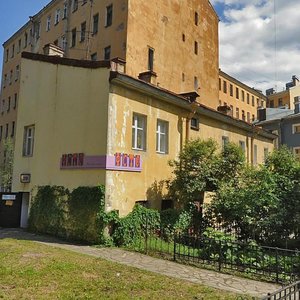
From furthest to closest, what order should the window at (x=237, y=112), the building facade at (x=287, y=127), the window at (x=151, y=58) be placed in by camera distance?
the window at (x=237, y=112) → the building facade at (x=287, y=127) → the window at (x=151, y=58)

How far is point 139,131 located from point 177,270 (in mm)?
7162

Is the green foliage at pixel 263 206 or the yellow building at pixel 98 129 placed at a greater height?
the yellow building at pixel 98 129

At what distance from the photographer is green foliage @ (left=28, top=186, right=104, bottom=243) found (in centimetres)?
1361

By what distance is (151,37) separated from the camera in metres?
26.8

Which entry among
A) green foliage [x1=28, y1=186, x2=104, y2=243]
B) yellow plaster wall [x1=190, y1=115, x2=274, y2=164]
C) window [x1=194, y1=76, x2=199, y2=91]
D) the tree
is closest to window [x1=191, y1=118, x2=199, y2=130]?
yellow plaster wall [x1=190, y1=115, x2=274, y2=164]

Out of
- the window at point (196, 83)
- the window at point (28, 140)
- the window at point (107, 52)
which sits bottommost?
the window at point (28, 140)

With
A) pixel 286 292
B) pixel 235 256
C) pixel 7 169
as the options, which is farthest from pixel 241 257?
pixel 7 169

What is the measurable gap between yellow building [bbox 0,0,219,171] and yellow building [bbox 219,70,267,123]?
2442cm

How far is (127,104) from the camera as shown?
14781 millimetres

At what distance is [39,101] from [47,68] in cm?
165

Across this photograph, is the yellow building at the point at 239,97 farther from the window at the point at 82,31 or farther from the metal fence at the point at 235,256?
the metal fence at the point at 235,256

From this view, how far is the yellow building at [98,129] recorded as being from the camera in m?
14.1

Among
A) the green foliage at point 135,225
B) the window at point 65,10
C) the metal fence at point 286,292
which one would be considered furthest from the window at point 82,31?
the metal fence at point 286,292

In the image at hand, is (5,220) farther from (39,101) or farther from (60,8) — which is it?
(60,8)
